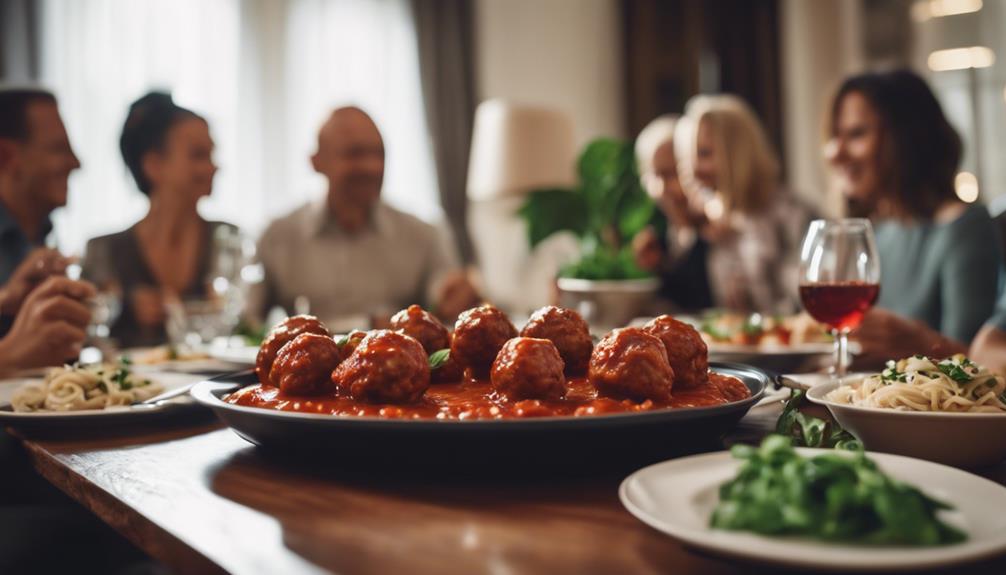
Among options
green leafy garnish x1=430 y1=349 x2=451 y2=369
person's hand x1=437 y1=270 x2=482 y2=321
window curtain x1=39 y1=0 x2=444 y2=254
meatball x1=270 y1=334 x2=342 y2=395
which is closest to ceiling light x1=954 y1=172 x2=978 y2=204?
window curtain x1=39 y1=0 x2=444 y2=254

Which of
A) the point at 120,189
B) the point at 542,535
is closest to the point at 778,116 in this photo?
the point at 120,189

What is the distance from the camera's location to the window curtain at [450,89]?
6.25m

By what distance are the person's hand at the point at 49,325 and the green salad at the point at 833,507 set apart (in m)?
1.30

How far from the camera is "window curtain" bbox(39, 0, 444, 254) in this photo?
4902mm

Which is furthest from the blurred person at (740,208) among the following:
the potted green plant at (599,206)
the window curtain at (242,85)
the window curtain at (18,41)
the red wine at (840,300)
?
the window curtain at (18,41)

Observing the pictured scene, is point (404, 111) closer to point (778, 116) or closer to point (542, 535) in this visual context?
point (778, 116)

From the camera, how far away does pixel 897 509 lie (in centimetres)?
59

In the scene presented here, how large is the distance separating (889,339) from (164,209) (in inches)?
107

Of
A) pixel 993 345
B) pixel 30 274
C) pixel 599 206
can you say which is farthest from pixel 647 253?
pixel 30 274

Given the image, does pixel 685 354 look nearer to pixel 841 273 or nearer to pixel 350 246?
pixel 841 273

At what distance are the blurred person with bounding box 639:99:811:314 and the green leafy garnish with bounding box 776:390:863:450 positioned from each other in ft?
9.77

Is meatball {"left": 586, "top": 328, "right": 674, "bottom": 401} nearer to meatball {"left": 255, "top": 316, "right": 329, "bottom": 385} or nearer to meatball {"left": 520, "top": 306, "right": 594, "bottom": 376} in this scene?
meatball {"left": 520, "top": 306, "right": 594, "bottom": 376}

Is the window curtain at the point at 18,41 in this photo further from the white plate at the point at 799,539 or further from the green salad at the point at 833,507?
the green salad at the point at 833,507

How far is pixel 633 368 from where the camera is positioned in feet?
3.05
